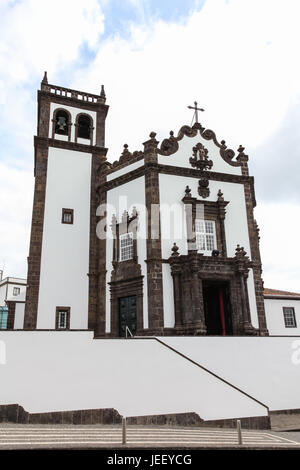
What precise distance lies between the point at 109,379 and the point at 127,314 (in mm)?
6446

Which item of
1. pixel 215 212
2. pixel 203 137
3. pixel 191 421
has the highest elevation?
pixel 203 137

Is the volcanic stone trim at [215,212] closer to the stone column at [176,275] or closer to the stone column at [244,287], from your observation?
the stone column at [244,287]

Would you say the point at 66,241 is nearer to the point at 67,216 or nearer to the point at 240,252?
the point at 67,216

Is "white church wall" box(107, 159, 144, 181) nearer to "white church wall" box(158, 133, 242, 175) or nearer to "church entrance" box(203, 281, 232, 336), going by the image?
"white church wall" box(158, 133, 242, 175)

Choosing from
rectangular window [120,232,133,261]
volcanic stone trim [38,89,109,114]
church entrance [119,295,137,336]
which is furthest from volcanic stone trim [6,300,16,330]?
volcanic stone trim [38,89,109,114]

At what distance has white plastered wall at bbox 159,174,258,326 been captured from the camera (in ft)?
57.4

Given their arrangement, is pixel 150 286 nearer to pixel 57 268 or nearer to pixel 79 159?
pixel 57 268

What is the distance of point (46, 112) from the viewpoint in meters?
22.7

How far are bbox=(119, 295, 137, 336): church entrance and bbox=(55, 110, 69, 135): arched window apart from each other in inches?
425

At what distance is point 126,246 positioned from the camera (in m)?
18.8

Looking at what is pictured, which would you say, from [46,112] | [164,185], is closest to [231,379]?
[164,185]

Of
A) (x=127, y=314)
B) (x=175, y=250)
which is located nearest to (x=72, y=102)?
(x=175, y=250)

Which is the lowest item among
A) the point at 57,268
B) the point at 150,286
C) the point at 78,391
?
the point at 78,391
